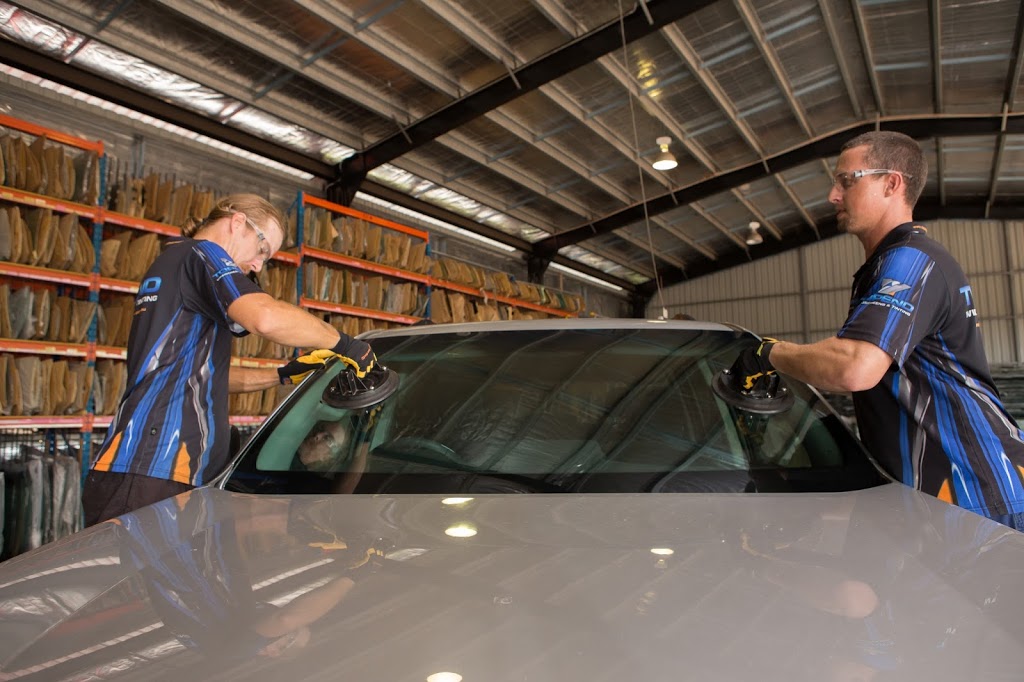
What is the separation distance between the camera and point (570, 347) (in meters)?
1.75

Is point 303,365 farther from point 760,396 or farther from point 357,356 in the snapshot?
point 760,396

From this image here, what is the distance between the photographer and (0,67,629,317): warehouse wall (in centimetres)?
556

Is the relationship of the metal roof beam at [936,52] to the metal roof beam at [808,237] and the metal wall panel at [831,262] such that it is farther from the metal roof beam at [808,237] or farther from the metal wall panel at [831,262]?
the metal wall panel at [831,262]

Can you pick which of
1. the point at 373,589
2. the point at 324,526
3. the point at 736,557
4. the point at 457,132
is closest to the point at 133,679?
the point at 373,589

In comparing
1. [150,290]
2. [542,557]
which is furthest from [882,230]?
[150,290]

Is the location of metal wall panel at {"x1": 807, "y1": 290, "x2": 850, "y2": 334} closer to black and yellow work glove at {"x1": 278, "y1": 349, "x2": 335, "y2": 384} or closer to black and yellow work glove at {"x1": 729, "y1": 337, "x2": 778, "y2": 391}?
black and yellow work glove at {"x1": 729, "y1": 337, "x2": 778, "y2": 391}

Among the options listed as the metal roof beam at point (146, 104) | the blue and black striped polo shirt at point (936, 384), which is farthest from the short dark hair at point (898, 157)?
the metal roof beam at point (146, 104)

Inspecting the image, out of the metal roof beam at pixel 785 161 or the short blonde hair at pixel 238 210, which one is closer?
the short blonde hair at pixel 238 210

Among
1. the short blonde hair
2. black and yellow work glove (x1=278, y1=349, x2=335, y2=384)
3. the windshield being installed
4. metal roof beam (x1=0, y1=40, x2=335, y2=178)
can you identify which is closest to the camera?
the windshield being installed

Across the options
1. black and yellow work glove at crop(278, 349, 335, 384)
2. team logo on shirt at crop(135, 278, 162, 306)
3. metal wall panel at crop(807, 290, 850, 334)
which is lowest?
black and yellow work glove at crop(278, 349, 335, 384)

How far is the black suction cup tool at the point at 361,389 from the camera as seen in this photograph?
1.55 metres

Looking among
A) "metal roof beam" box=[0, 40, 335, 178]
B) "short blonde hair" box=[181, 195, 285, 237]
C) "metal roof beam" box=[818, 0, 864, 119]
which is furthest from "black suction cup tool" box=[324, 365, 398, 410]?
"metal roof beam" box=[818, 0, 864, 119]

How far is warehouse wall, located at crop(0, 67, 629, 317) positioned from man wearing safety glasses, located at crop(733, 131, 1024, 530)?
20.2 ft

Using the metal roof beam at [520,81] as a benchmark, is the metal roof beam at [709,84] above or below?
above
